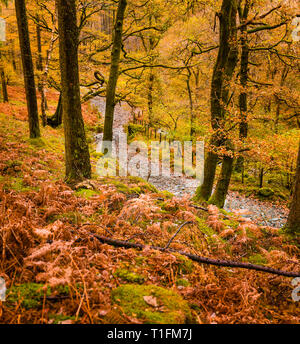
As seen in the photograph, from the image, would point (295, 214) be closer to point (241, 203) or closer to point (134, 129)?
point (241, 203)

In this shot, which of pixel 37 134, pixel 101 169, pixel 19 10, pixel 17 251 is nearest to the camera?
pixel 17 251

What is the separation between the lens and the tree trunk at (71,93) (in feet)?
12.7

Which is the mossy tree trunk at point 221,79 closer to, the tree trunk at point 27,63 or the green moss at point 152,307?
the green moss at point 152,307

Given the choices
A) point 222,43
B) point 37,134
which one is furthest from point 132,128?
point 222,43

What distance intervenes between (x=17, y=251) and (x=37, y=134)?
7890mm

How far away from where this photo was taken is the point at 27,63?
7.47 meters

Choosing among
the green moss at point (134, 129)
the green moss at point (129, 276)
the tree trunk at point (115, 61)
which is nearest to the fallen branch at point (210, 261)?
the green moss at point (129, 276)

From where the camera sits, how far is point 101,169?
7.48m

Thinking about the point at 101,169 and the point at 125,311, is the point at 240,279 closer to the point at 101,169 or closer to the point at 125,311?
the point at 125,311

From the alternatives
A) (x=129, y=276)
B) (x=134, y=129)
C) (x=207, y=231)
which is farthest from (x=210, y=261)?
(x=134, y=129)

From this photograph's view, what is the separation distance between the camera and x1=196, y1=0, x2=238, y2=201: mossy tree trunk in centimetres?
603

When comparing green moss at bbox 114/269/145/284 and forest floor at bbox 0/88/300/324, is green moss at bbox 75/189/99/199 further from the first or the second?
green moss at bbox 114/269/145/284

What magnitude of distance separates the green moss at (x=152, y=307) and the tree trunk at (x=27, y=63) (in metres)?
8.45

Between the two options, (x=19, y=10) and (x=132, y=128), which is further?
(x=132, y=128)
